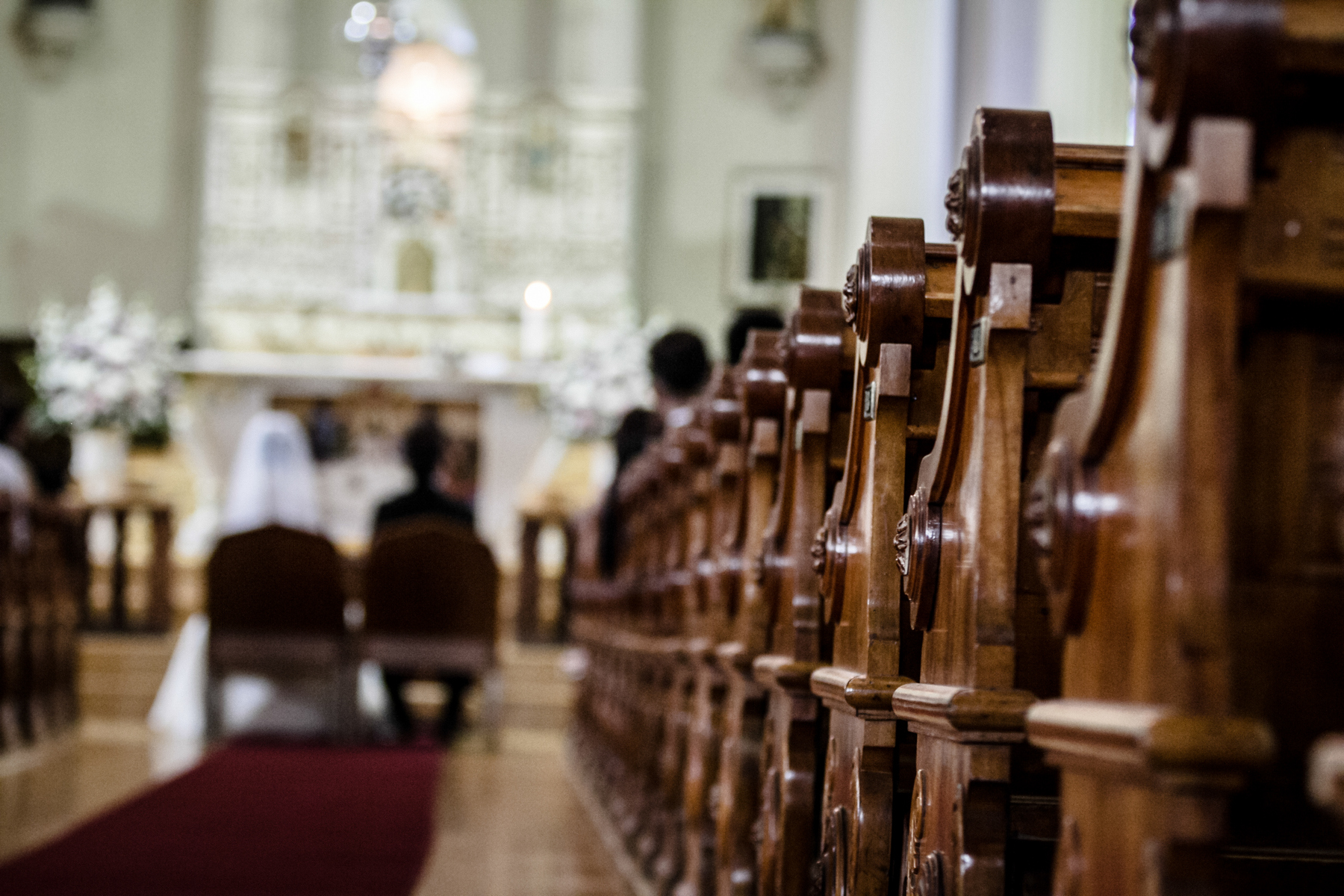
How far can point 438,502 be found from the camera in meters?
7.38

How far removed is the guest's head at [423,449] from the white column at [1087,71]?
3588 millimetres

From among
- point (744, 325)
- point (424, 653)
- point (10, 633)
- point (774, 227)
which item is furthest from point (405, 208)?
point (744, 325)

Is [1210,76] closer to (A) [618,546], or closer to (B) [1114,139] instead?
(A) [618,546]

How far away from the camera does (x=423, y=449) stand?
713 centimetres

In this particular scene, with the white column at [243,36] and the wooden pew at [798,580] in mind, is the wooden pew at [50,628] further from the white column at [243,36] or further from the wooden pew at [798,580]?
the white column at [243,36]

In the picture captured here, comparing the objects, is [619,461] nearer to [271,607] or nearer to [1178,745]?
[271,607]

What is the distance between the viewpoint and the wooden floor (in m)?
3.84

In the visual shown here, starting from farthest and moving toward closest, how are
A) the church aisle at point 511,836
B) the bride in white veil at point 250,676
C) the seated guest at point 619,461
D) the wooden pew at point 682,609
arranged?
the bride in white veil at point 250,676, the seated guest at point 619,461, the church aisle at point 511,836, the wooden pew at point 682,609

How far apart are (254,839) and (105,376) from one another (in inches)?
260

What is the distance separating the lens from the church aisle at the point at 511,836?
3.73 metres

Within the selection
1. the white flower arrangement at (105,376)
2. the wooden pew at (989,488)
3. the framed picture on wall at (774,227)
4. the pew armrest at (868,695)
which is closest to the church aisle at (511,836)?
the pew armrest at (868,695)

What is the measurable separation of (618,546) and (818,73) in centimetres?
840

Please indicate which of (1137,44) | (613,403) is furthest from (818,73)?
(1137,44)

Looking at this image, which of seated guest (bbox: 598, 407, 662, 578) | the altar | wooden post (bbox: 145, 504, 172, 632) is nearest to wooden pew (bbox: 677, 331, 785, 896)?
seated guest (bbox: 598, 407, 662, 578)
